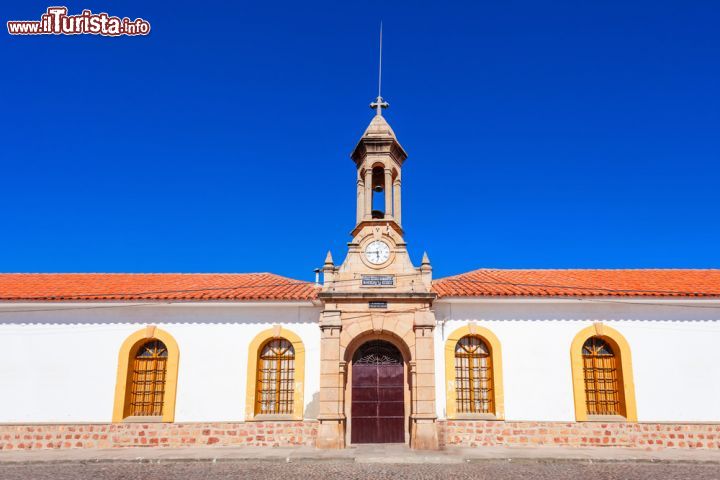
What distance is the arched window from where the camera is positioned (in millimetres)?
14516

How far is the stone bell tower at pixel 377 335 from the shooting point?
13688 millimetres

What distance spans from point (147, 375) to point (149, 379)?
14cm

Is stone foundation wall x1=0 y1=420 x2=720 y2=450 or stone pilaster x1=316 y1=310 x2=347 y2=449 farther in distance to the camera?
stone foundation wall x1=0 y1=420 x2=720 y2=450

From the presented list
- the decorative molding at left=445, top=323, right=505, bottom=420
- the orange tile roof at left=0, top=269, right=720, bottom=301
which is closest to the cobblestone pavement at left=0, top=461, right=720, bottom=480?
the decorative molding at left=445, top=323, right=505, bottom=420

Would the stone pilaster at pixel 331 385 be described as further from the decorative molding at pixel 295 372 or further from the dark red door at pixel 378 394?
the decorative molding at pixel 295 372

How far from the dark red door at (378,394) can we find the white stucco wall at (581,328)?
1.26m

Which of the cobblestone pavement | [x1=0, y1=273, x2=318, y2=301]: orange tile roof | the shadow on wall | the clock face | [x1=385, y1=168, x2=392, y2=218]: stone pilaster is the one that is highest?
[x1=385, y1=168, x2=392, y2=218]: stone pilaster

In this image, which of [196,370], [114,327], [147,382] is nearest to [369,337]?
[196,370]

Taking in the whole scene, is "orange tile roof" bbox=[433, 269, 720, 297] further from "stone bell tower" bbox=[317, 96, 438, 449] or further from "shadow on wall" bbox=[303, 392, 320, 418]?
"shadow on wall" bbox=[303, 392, 320, 418]

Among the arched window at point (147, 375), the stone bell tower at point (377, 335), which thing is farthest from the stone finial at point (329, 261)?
the arched window at point (147, 375)

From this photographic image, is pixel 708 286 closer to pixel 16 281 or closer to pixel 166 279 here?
pixel 166 279

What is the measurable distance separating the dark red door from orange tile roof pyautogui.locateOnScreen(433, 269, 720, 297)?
2626 mm

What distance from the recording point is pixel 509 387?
1441cm

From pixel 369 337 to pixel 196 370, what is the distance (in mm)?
5385
